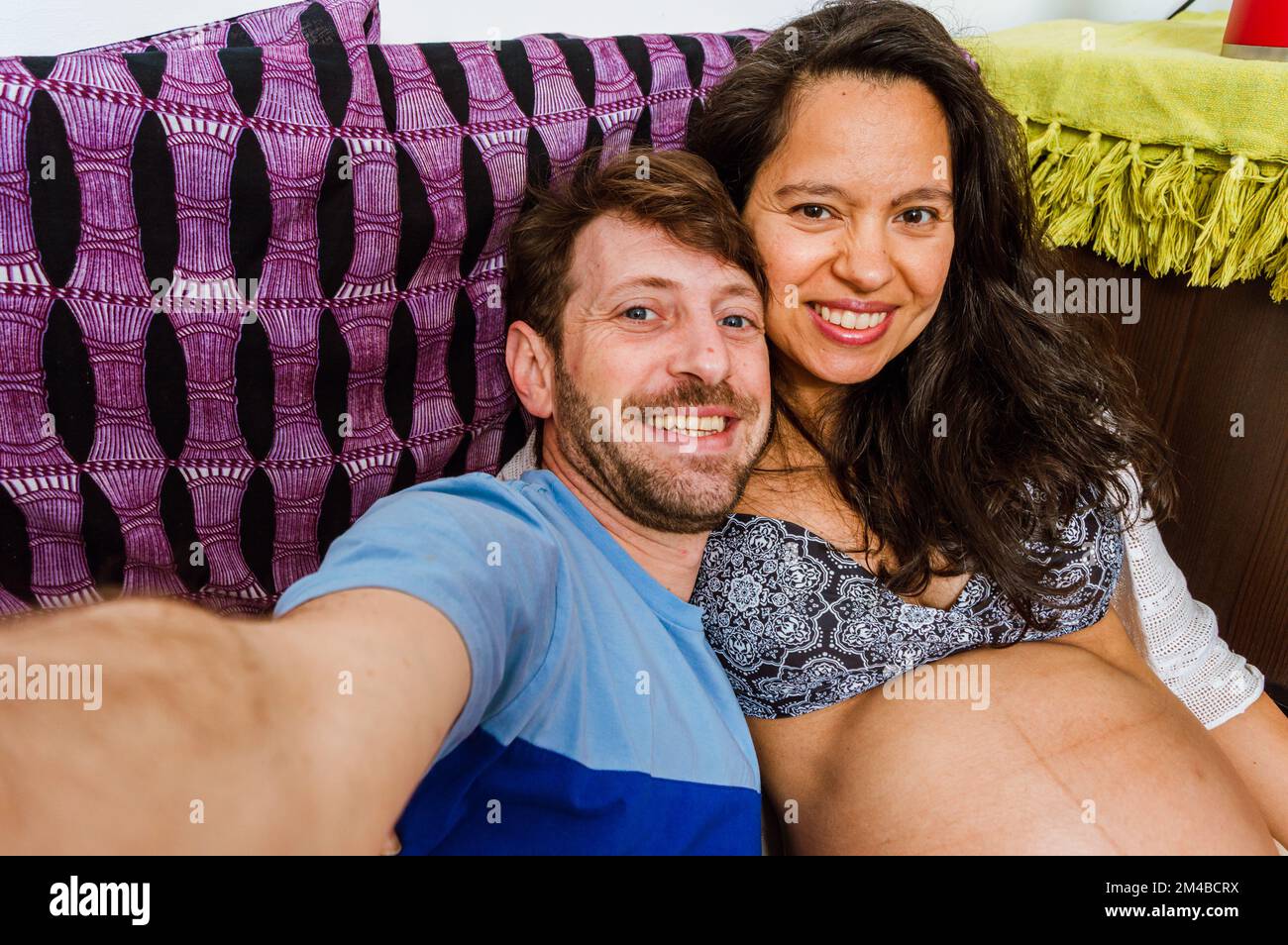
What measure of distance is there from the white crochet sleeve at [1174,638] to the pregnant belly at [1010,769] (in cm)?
15

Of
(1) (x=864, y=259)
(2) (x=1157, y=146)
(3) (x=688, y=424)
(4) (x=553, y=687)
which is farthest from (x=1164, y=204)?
A: (4) (x=553, y=687)

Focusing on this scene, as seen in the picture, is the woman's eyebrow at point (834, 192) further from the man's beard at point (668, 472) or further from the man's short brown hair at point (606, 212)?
the man's beard at point (668, 472)

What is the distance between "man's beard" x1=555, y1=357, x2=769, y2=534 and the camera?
37.0 inches

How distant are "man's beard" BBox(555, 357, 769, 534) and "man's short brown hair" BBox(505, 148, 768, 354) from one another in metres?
0.11

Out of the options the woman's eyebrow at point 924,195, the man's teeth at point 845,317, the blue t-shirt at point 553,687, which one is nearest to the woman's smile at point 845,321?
the man's teeth at point 845,317

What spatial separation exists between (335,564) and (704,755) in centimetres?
41

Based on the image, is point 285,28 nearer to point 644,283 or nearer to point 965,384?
point 644,283

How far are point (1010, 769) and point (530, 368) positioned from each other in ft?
2.11

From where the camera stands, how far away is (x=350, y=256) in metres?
0.87

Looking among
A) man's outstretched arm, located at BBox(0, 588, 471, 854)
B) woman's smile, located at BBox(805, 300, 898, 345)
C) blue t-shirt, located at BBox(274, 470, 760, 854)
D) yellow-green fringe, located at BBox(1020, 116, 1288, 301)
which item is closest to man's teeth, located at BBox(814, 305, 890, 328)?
woman's smile, located at BBox(805, 300, 898, 345)

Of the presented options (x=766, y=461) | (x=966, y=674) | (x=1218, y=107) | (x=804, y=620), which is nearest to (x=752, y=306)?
(x=766, y=461)

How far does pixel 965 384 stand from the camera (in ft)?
3.95

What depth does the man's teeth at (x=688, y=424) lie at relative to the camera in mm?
956

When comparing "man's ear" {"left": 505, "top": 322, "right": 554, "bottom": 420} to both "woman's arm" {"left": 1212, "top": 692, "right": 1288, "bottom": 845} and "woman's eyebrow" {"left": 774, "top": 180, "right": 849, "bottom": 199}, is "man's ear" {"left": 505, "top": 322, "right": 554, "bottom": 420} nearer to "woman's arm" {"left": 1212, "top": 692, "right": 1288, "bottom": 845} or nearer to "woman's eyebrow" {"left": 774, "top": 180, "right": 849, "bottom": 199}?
"woman's eyebrow" {"left": 774, "top": 180, "right": 849, "bottom": 199}
